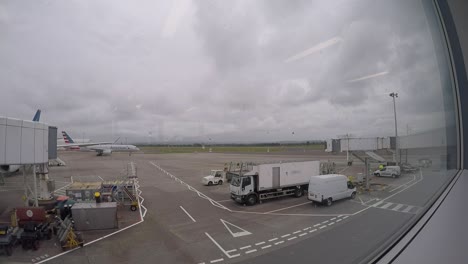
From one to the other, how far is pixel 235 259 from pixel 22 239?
3813mm

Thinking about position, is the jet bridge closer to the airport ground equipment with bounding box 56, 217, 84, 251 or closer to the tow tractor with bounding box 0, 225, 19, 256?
the tow tractor with bounding box 0, 225, 19, 256

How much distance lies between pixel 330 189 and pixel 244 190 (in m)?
3.62

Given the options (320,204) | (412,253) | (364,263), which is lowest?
(320,204)

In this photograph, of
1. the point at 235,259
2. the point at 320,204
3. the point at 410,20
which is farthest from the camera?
the point at 320,204

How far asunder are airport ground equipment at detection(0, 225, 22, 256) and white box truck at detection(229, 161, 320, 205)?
23.1ft

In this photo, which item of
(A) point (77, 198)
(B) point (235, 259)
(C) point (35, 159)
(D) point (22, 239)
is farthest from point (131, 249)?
(A) point (77, 198)

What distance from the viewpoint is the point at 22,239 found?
3693 mm

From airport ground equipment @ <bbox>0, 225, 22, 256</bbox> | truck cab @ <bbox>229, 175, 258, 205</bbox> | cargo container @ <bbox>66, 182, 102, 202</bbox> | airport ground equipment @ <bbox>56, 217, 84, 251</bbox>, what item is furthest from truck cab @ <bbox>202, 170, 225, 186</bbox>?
airport ground equipment @ <bbox>0, 225, 22, 256</bbox>

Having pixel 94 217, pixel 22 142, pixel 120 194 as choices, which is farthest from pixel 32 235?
pixel 120 194

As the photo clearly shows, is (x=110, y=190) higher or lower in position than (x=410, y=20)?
lower

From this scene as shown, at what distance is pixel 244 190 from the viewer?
9430mm

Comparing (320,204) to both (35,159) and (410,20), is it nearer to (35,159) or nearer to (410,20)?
(410,20)

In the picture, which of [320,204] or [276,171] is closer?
[320,204]

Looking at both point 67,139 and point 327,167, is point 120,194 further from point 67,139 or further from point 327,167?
point 327,167
